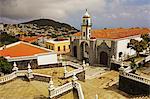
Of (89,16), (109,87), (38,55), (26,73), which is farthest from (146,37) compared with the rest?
(26,73)

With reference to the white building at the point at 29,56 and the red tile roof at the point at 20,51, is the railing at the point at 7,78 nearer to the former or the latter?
the white building at the point at 29,56

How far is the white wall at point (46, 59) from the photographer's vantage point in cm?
2235

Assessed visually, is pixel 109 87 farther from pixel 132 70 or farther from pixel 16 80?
pixel 16 80

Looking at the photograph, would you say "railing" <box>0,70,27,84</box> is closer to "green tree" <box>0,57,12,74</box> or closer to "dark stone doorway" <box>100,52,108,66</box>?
"green tree" <box>0,57,12,74</box>

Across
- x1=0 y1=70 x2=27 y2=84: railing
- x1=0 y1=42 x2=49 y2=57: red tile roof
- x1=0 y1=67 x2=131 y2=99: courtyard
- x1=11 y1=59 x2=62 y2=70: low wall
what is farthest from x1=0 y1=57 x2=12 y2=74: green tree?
x1=0 y1=42 x2=49 y2=57: red tile roof

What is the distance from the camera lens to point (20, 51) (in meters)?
23.5

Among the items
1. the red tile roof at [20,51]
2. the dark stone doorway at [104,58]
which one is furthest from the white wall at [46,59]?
the dark stone doorway at [104,58]

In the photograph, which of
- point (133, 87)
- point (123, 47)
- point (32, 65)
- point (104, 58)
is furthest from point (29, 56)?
point (123, 47)

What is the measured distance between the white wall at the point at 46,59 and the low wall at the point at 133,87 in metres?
8.59

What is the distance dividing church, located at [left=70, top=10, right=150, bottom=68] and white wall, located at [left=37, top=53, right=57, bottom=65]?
304 inches

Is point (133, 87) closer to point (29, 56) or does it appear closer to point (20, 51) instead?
point (29, 56)

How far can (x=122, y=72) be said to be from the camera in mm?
17641

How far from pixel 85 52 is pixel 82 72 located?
37.1 ft

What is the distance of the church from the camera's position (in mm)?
26484
